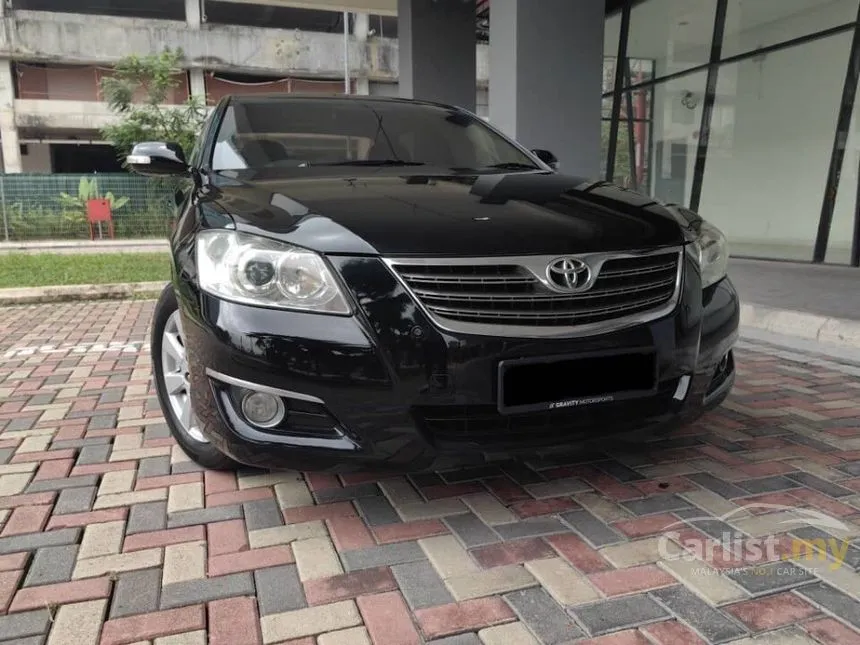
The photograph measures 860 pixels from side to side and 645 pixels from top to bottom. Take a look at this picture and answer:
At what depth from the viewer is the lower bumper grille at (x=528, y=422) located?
2035 mm

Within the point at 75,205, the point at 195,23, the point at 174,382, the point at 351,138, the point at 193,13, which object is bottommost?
the point at 75,205

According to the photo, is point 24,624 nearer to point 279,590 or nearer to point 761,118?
point 279,590

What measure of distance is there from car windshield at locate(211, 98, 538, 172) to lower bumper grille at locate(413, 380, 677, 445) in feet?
4.64

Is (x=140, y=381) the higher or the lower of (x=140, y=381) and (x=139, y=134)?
the lower

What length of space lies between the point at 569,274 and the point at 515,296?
18 cm

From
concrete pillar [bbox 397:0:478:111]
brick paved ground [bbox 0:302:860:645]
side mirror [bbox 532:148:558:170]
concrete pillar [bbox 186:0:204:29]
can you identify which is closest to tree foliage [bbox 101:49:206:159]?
concrete pillar [bbox 186:0:204:29]

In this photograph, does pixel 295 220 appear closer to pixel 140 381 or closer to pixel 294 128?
pixel 294 128

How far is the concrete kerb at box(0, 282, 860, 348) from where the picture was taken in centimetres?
466

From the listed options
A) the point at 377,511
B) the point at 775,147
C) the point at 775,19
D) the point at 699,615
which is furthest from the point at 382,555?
the point at 775,147

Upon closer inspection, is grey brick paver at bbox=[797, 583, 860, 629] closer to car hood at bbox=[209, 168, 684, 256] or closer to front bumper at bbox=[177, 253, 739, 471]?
front bumper at bbox=[177, 253, 739, 471]

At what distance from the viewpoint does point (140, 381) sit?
4.06m

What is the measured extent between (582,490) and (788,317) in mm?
3409

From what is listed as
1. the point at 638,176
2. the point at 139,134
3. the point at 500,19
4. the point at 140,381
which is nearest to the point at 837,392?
the point at 140,381

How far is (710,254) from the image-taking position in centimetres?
254
